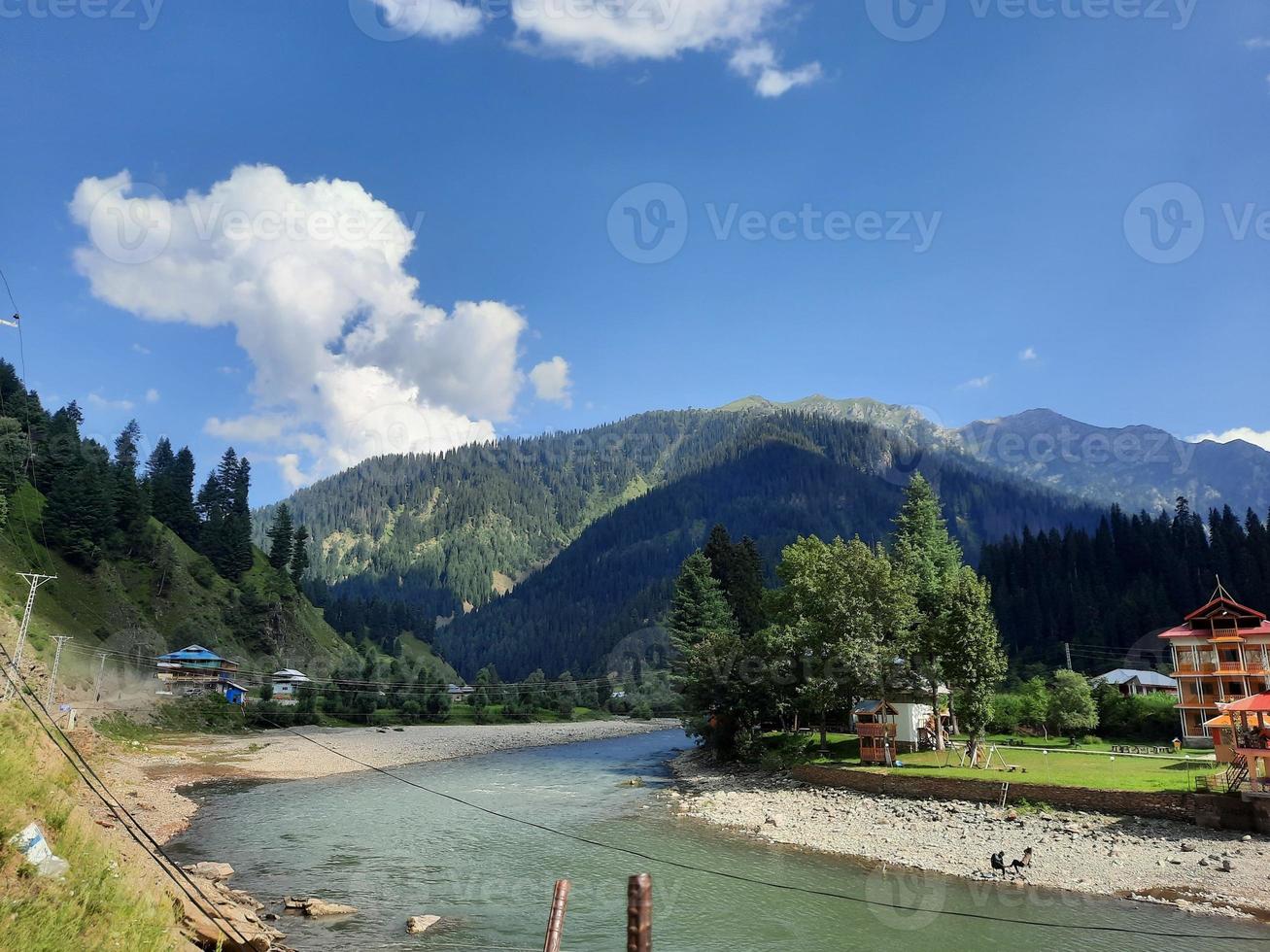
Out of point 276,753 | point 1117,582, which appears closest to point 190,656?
point 276,753

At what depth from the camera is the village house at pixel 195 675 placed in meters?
84.9

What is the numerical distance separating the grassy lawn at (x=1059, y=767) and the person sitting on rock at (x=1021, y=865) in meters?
7.88

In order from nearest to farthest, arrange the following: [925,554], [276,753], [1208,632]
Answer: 1. [1208,632]
2. [925,554]
3. [276,753]

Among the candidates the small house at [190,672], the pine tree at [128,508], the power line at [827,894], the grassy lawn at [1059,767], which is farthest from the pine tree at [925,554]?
the pine tree at [128,508]

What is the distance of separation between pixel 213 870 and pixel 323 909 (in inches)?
246

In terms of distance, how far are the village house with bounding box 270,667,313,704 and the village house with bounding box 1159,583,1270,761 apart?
99.9 metres

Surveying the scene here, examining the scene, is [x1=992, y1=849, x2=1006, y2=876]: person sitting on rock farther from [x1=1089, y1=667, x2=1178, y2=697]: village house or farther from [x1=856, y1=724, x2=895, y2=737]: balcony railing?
[x1=1089, y1=667, x2=1178, y2=697]: village house

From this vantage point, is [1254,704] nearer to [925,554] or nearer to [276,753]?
[925,554]

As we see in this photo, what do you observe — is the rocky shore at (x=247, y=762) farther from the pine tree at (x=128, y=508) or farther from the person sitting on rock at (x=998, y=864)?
the pine tree at (x=128, y=508)

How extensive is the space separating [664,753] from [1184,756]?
1756 inches

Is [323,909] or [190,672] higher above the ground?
[190,672]

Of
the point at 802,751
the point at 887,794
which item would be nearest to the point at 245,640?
the point at 802,751

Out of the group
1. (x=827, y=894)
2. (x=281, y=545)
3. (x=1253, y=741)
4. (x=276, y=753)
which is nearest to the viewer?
(x=827, y=894)

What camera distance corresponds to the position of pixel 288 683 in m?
102
